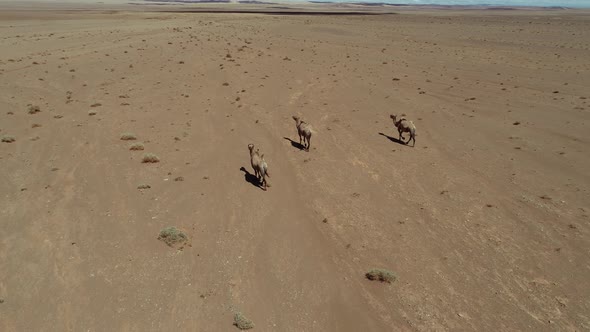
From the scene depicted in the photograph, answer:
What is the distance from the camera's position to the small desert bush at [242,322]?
987 cm

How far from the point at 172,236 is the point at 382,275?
21.7 feet

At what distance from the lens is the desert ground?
10648 millimetres

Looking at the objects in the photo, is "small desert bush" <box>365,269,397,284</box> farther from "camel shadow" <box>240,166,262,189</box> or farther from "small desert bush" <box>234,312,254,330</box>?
"camel shadow" <box>240,166,262,189</box>

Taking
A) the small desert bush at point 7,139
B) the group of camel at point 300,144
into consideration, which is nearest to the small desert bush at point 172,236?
the group of camel at point 300,144

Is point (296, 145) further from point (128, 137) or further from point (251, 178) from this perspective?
point (128, 137)

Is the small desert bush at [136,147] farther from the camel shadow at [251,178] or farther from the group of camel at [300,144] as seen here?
the group of camel at [300,144]

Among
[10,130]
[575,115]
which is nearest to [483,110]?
[575,115]

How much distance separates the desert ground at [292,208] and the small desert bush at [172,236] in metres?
0.22

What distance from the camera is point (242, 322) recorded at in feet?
32.5

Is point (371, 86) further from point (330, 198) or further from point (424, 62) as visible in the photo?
point (330, 198)

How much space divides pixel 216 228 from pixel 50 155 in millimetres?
10927

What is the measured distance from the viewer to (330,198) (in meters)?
16.4

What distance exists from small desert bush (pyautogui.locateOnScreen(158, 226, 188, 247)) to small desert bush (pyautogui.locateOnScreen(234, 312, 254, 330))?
3930 millimetres

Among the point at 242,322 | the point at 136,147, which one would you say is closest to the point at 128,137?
the point at 136,147
